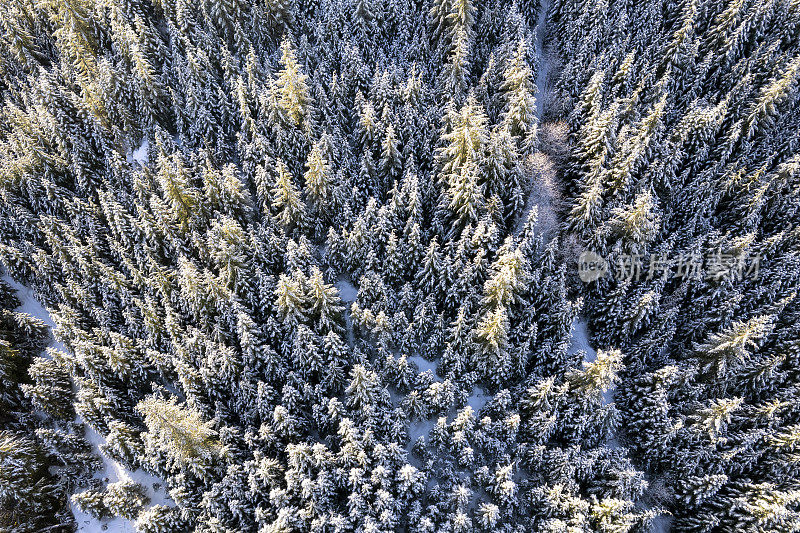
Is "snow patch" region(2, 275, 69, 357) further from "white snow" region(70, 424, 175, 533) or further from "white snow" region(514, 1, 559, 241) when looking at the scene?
A: "white snow" region(514, 1, 559, 241)

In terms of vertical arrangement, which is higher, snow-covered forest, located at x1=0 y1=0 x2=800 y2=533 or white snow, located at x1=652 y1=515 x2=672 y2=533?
snow-covered forest, located at x1=0 y1=0 x2=800 y2=533

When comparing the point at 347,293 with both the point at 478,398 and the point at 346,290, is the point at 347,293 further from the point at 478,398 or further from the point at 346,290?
the point at 478,398

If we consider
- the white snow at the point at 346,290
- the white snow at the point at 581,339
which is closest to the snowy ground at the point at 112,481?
the white snow at the point at 346,290

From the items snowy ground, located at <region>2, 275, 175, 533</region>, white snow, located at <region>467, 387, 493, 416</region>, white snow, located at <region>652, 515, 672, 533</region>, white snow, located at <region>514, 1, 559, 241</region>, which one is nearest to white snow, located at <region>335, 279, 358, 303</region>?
white snow, located at <region>467, 387, 493, 416</region>

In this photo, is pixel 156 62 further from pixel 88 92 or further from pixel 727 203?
pixel 727 203

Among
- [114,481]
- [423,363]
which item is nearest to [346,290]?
[423,363]

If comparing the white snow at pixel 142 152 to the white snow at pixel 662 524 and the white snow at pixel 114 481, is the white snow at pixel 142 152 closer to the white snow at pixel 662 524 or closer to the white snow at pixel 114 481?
the white snow at pixel 114 481

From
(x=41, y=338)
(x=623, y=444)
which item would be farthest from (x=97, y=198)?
(x=623, y=444)

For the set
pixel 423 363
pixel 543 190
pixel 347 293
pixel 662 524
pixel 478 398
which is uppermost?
pixel 543 190

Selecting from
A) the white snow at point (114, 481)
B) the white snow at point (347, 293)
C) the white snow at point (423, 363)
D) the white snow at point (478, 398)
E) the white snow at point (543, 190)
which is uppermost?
the white snow at point (543, 190)
